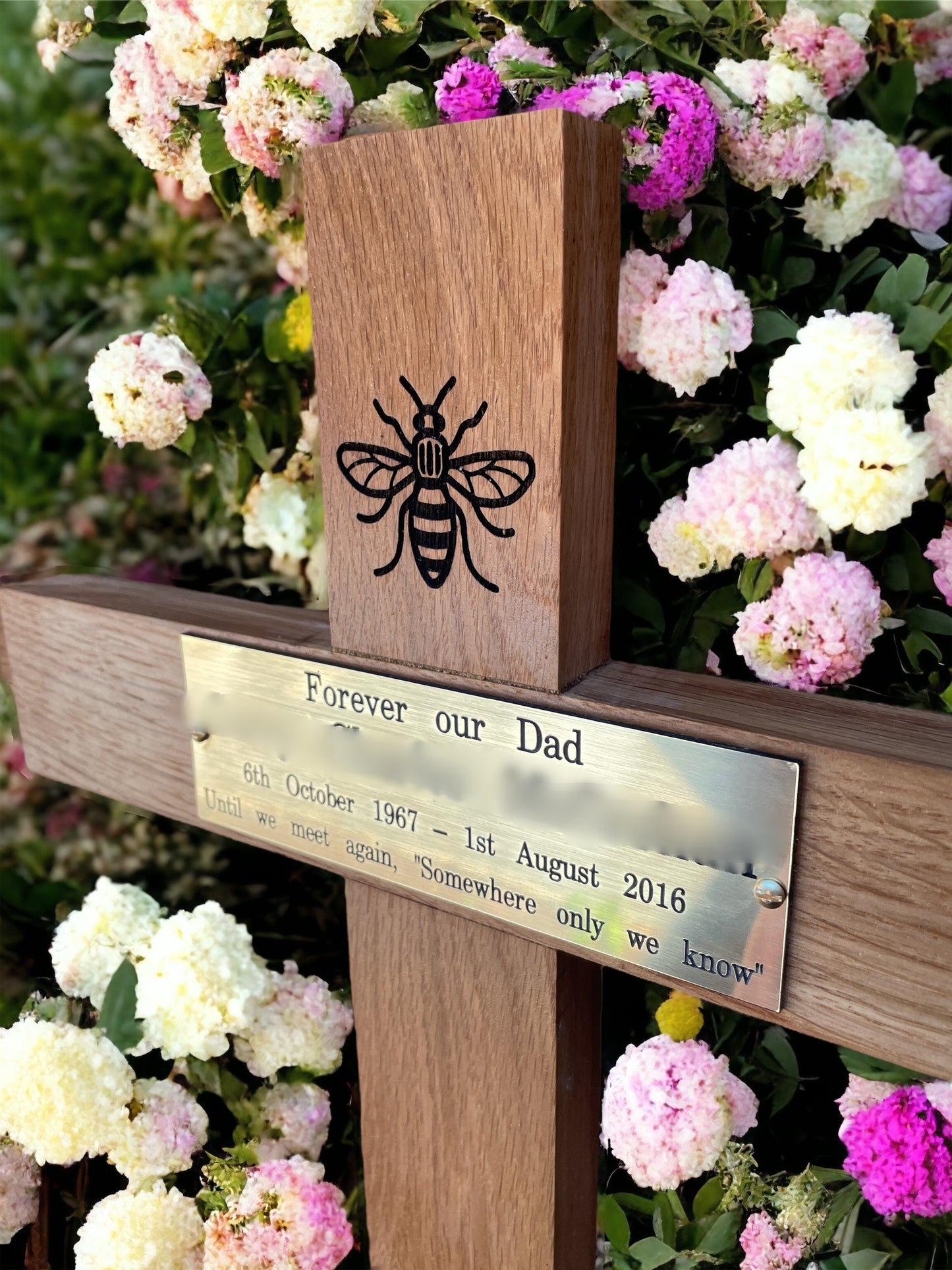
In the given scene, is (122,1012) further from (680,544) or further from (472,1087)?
(680,544)

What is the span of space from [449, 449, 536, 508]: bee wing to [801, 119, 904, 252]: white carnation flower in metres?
0.35

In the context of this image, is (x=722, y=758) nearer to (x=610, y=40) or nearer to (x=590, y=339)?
(x=590, y=339)

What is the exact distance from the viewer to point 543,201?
60cm

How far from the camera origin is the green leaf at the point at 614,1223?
0.89 m

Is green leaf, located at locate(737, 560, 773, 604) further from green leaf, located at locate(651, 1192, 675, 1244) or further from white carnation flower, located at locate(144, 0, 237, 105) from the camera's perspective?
white carnation flower, located at locate(144, 0, 237, 105)

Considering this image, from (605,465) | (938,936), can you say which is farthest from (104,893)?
(938,936)

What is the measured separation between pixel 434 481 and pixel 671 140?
0.30 m

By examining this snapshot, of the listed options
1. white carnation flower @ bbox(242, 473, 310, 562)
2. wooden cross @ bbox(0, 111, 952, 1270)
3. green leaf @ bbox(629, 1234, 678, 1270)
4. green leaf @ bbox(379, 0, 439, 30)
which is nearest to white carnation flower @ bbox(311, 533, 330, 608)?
white carnation flower @ bbox(242, 473, 310, 562)

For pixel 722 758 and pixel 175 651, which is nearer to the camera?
pixel 722 758

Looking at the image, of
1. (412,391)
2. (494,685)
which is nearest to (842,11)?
(412,391)

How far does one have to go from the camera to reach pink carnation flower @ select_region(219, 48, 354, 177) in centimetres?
82

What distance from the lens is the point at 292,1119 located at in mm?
1038

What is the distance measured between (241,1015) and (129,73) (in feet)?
3.03

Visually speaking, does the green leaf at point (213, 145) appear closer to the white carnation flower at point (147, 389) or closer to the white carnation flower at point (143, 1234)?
the white carnation flower at point (147, 389)
